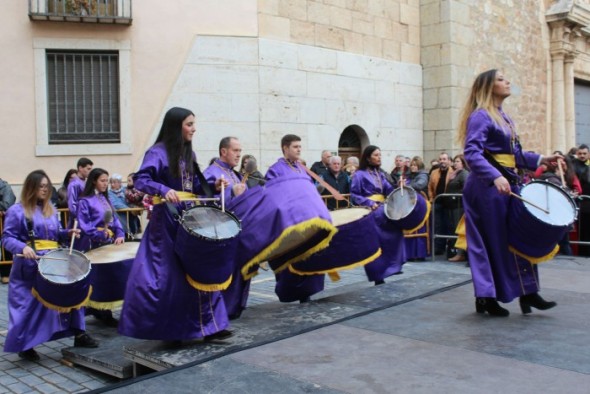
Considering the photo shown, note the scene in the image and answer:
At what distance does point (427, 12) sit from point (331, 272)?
11.3 metres

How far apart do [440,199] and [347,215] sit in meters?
4.39

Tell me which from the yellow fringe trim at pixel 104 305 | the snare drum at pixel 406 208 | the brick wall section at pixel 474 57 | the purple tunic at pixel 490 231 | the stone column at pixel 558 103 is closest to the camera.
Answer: the purple tunic at pixel 490 231

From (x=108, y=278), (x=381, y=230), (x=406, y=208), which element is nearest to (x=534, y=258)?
(x=406, y=208)

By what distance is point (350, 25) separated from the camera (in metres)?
14.0

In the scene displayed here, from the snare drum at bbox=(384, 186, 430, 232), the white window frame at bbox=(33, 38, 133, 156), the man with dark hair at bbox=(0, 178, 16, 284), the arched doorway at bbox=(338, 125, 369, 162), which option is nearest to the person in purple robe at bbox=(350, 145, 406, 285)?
the snare drum at bbox=(384, 186, 430, 232)

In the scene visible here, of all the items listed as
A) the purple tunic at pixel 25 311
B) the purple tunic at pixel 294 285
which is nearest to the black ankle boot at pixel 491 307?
the purple tunic at pixel 294 285

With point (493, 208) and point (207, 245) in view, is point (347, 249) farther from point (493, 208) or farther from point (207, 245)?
point (207, 245)

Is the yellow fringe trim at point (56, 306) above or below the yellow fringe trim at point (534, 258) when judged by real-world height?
below

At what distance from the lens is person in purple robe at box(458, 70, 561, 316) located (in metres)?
5.05

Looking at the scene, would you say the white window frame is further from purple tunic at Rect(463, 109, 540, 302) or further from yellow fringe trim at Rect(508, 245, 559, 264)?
yellow fringe trim at Rect(508, 245, 559, 264)

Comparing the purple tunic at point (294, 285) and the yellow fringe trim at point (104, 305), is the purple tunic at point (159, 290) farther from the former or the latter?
the purple tunic at point (294, 285)

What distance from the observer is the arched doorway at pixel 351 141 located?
14.4 meters

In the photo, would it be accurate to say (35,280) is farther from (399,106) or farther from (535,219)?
(399,106)

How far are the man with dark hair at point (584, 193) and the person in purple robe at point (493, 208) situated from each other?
502cm
